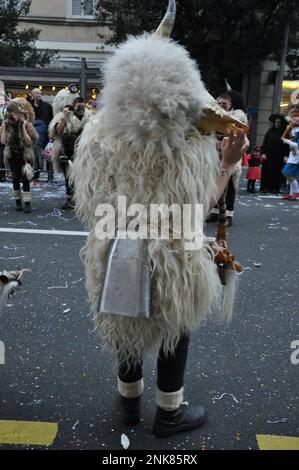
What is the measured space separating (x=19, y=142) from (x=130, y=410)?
5462 millimetres

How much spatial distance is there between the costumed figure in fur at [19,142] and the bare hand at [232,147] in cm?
534

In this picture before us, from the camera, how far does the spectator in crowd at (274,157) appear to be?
383 inches

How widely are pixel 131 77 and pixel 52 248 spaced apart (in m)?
3.74

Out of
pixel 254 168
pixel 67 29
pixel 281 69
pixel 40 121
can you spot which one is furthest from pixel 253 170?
pixel 67 29

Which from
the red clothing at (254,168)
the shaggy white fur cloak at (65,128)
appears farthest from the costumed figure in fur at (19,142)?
the red clothing at (254,168)

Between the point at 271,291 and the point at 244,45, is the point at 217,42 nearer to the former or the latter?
the point at 244,45

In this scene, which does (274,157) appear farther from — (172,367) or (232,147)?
(172,367)

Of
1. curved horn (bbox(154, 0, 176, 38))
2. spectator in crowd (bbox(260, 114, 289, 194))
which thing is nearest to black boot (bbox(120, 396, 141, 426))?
curved horn (bbox(154, 0, 176, 38))

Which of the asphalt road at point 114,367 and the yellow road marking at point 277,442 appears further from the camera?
the asphalt road at point 114,367

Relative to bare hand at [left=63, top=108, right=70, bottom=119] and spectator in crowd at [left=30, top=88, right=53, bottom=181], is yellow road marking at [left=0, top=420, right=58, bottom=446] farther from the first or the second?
spectator in crowd at [left=30, top=88, right=53, bottom=181]

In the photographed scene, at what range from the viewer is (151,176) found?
182 centimetres

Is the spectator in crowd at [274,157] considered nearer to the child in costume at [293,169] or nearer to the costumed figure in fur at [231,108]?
the child in costume at [293,169]

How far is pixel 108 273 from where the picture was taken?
1876 mm

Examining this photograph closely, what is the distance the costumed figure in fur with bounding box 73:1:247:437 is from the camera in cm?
174
